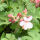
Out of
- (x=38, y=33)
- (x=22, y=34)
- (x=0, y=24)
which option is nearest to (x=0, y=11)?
(x=0, y=24)

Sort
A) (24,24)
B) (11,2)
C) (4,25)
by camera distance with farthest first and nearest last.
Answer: (11,2), (4,25), (24,24)

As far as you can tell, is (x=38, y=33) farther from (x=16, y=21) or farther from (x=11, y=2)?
(x=11, y=2)

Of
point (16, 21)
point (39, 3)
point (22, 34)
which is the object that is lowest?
point (22, 34)

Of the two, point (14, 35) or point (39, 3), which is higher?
point (39, 3)

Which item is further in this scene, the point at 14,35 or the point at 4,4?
the point at 4,4

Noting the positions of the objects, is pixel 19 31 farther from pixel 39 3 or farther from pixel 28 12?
pixel 39 3

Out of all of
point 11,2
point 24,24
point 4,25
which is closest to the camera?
point 24,24
